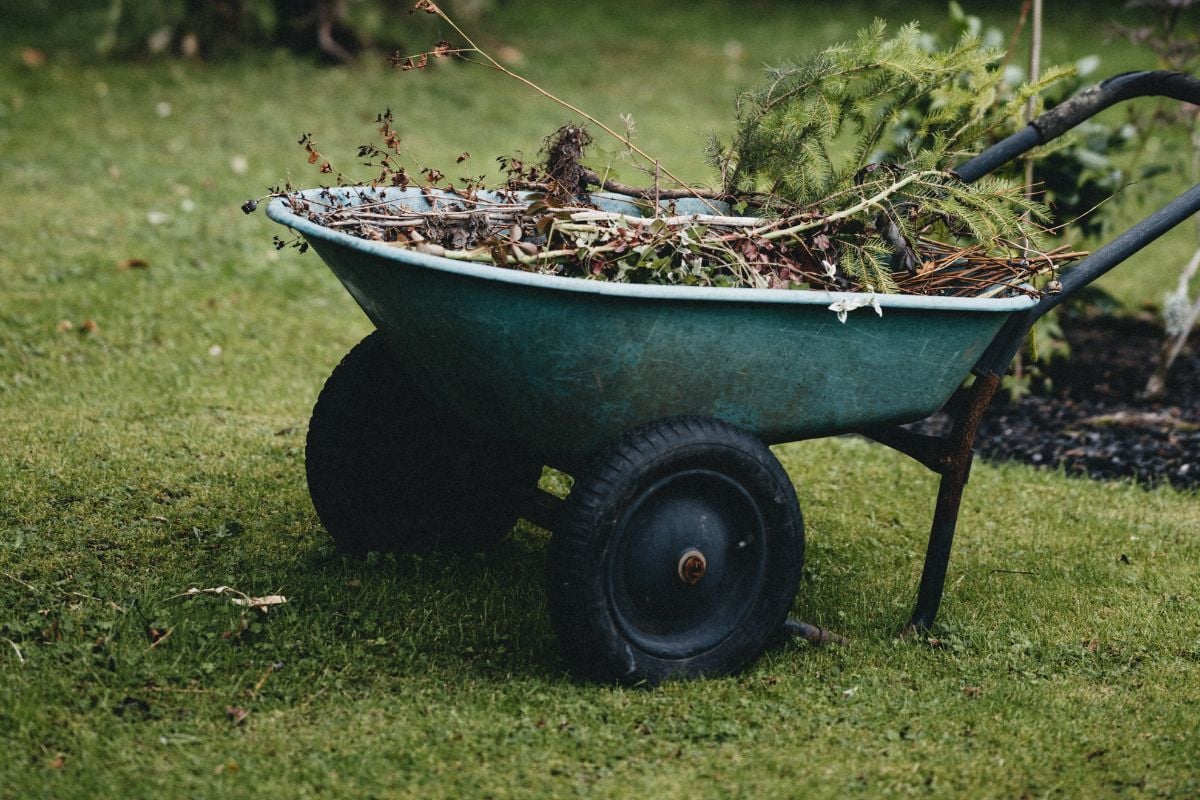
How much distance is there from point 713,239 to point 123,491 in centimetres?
194

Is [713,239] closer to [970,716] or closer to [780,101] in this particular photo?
[780,101]

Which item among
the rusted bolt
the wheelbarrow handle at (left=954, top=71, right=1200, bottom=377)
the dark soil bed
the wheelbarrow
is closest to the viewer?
the wheelbarrow

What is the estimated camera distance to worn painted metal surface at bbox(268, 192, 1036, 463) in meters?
2.34

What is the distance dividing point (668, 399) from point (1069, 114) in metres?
1.47

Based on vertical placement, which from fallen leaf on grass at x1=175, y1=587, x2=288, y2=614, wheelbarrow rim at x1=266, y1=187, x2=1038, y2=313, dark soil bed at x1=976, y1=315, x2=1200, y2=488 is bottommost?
fallen leaf on grass at x1=175, y1=587, x2=288, y2=614

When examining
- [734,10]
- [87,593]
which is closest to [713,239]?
[87,593]

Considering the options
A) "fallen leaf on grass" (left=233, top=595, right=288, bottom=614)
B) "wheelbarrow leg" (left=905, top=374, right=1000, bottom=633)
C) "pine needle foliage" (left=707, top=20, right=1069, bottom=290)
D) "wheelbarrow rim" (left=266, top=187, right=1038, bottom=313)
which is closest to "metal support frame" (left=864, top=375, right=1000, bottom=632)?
"wheelbarrow leg" (left=905, top=374, right=1000, bottom=633)

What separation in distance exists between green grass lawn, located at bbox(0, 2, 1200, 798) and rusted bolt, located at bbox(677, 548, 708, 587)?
0.24 m

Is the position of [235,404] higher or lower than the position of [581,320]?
lower

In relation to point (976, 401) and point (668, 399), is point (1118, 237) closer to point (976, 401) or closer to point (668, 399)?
point (976, 401)

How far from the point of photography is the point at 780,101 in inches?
118

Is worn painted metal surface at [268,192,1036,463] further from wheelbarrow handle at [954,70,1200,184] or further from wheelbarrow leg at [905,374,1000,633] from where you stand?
wheelbarrow handle at [954,70,1200,184]

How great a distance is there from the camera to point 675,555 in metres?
2.62

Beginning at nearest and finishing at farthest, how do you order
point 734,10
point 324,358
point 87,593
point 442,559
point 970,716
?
1. point 970,716
2. point 87,593
3. point 442,559
4. point 324,358
5. point 734,10
